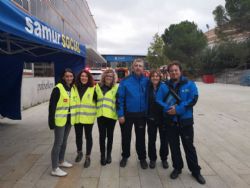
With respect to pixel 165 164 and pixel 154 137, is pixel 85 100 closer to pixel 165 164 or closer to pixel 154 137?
pixel 154 137

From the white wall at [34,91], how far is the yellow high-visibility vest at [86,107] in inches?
306

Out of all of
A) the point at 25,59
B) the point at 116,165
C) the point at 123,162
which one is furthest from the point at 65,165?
the point at 25,59

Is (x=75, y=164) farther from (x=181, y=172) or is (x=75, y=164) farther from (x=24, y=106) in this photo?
(x=24, y=106)

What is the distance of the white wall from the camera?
12394 mm

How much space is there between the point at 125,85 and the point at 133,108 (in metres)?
0.39

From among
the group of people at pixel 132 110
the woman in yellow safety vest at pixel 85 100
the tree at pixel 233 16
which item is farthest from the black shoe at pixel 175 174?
the tree at pixel 233 16

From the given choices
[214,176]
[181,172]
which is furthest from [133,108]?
[214,176]

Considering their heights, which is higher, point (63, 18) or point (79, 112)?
point (63, 18)

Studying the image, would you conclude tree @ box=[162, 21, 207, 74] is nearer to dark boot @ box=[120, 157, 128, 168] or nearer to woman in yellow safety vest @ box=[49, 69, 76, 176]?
dark boot @ box=[120, 157, 128, 168]

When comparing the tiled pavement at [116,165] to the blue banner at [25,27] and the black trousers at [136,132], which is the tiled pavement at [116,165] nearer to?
the black trousers at [136,132]

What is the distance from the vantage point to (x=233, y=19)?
36.1m

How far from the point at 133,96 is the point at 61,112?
1143 millimetres

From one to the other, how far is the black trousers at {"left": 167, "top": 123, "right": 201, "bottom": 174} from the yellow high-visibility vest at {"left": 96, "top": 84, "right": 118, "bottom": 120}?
0.96 metres

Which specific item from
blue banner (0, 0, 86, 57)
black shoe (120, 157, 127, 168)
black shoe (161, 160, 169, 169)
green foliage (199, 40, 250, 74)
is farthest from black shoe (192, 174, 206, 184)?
green foliage (199, 40, 250, 74)
